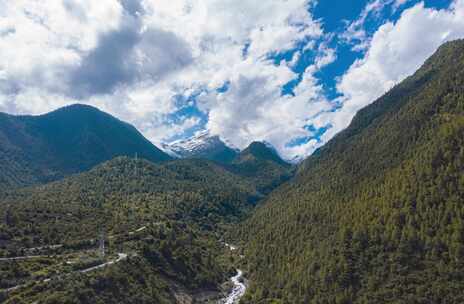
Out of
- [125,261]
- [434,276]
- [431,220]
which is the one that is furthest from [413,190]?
[125,261]

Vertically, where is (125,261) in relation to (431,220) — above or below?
above

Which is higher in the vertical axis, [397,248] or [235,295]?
[397,248]

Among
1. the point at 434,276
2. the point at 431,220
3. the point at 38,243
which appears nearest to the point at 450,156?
the point at 431,220

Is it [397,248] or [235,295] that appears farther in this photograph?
[235,295]

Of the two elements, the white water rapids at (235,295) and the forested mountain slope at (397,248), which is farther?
the white water rapids at (235,295)

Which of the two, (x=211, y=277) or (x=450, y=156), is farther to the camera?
(x=211, y=277)

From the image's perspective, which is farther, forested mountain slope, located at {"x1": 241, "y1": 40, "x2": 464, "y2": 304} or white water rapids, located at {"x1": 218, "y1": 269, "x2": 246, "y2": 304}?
white water rapids, located at {"x1": 218, "y1": 269, "x2": 246, "y2": 304}

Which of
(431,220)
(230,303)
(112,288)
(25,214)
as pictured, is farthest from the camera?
(25,214)

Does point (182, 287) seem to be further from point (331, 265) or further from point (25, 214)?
point (25, 214)

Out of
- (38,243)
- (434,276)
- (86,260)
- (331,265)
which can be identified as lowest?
(434,276)

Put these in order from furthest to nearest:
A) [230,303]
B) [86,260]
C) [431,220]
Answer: [230,303] → [431,220] → [86,260]
